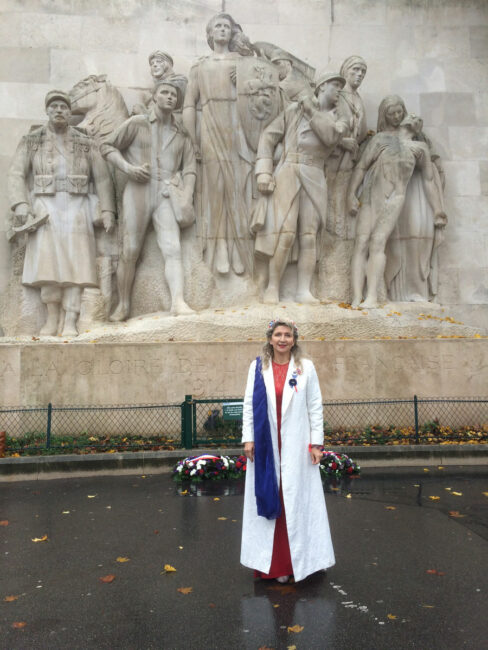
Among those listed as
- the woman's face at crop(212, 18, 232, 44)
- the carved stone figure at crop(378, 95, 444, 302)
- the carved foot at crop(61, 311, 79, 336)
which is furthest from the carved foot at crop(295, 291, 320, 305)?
the woman's face at crop(212, 18, 232, 44)

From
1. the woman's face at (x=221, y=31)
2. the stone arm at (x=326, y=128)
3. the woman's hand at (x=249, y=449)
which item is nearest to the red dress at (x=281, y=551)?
the woman's hand at (x=249, y=449)

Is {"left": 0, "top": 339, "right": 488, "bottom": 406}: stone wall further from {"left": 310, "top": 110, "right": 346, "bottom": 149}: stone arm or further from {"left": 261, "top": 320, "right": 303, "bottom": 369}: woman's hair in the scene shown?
{"left": 261, "top": 320, "right": 303, "bottom": 369}: woman's hair

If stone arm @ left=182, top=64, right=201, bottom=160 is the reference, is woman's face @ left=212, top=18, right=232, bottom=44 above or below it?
above

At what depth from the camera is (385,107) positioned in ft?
44.7

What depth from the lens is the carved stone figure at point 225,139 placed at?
12.9m

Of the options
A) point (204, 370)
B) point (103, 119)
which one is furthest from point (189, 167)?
point (204, 370)

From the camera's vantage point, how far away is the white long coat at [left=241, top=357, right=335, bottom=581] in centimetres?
469

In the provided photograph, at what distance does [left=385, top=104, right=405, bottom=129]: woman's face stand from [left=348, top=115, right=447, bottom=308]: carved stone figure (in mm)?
125

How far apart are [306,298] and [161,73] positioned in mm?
6054

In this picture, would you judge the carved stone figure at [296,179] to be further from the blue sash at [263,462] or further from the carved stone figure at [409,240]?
the blue sash at [263,462]

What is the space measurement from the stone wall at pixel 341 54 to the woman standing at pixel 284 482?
34.0 feet

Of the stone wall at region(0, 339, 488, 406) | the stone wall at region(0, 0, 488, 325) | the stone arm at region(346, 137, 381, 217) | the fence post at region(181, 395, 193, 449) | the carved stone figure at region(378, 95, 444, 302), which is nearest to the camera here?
the fence post at region(181, 395, 193, 449)

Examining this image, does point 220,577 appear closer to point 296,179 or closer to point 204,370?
point 204,370

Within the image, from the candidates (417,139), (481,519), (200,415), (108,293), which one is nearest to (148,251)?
(108,293)
